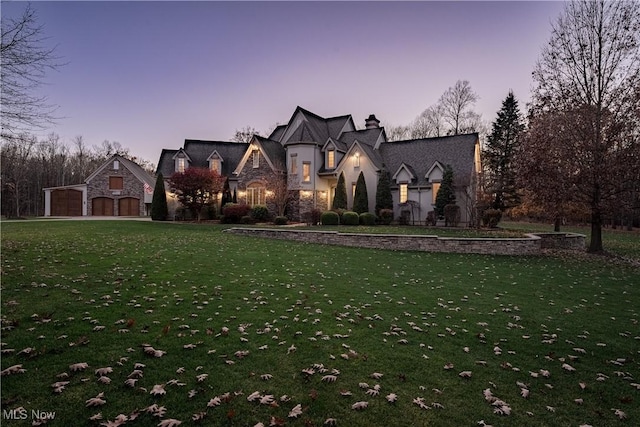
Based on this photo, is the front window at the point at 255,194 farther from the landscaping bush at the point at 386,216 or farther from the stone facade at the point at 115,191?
the stone facade at the point at 115,191

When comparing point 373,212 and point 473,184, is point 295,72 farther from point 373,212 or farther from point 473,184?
point 473,184

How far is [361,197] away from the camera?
26359 millimetres

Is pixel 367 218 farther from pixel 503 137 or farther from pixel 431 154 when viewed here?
pixel 503 137

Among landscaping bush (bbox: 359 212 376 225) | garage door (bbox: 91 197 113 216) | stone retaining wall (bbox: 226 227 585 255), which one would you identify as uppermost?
garage door (bbox: 91 197 113 216)

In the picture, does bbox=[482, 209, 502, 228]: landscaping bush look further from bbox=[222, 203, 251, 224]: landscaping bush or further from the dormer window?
the dormer window

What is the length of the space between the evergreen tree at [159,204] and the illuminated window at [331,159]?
14.4 meters

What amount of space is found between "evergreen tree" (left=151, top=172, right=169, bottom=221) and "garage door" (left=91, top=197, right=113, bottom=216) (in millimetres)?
11097

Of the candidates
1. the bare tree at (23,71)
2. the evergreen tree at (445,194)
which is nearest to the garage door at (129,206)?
the bare tree at (23,71)

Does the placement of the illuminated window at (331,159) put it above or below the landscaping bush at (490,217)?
above

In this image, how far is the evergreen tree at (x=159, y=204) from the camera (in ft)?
90.1

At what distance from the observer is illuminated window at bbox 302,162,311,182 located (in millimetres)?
28250

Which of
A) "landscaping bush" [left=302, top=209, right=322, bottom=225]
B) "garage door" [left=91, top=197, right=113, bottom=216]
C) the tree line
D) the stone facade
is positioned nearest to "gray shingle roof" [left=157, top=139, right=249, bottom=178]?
the stone facade

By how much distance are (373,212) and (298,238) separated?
1224cm

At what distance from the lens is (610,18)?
1523 centimetres
